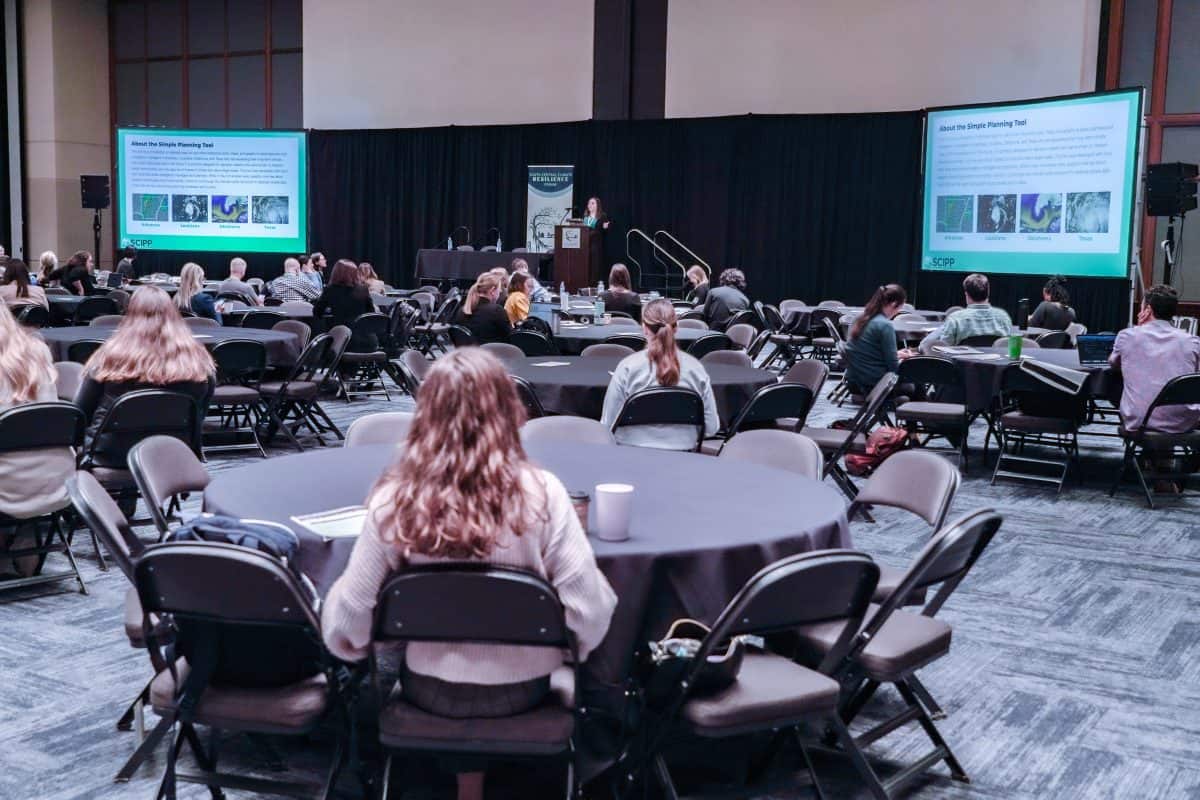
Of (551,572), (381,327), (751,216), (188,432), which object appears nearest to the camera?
(551,572)

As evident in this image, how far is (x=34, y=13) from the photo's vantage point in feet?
68.1

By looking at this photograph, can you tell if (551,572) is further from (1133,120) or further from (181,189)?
(181,189)

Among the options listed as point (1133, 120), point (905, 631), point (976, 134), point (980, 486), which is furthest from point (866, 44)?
point (905, 631)

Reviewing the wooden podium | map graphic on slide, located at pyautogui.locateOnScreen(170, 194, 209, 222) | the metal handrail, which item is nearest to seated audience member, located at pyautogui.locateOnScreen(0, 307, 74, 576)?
the wooden podium

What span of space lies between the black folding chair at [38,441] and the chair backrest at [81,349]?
94.9 inches

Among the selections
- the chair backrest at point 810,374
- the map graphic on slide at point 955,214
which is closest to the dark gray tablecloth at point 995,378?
the chair backrest at point 810,374

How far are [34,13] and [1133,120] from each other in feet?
59.3

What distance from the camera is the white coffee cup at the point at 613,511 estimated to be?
2.67m

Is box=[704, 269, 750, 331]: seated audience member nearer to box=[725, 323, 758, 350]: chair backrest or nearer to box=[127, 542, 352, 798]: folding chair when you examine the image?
box=[725, 323, 758, 350]: chair backrest

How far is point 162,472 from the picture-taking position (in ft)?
11.5

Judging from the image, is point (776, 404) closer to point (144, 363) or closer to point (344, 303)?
point (144, 363)

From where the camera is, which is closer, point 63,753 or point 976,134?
point 63,753

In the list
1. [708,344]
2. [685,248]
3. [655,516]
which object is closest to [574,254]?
[685,248]

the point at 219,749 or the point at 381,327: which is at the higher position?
the point at 381,327
